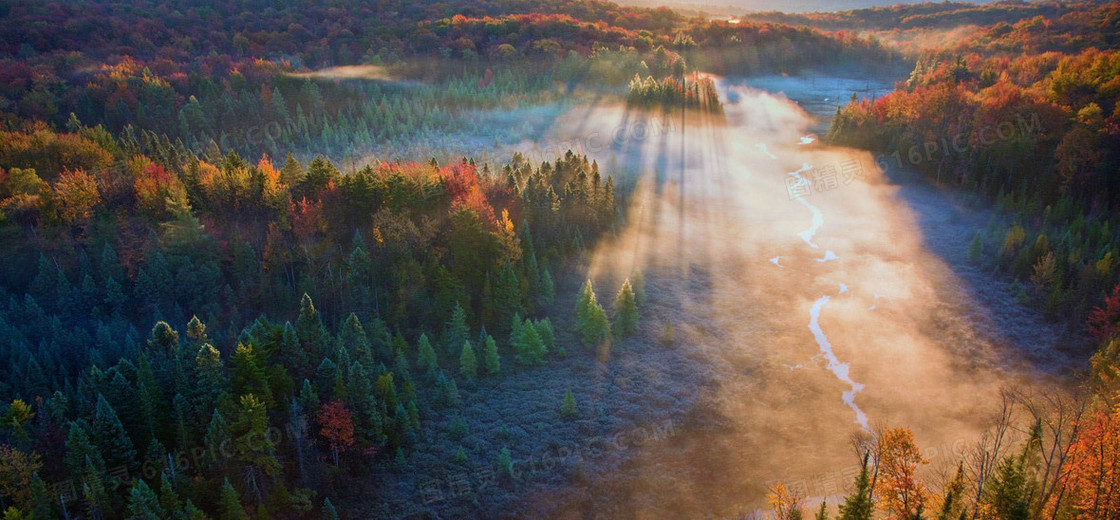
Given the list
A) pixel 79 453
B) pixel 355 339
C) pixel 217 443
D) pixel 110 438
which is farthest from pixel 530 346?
pixel 79 453

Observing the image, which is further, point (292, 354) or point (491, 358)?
point (491, 358)

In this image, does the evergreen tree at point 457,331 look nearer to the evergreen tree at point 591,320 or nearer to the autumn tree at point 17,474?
the evergreen tree at point 591,320

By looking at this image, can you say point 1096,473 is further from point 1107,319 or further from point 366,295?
point 366,295

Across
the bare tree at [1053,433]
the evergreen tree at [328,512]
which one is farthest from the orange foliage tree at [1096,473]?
the evergreen tree at [328,512]

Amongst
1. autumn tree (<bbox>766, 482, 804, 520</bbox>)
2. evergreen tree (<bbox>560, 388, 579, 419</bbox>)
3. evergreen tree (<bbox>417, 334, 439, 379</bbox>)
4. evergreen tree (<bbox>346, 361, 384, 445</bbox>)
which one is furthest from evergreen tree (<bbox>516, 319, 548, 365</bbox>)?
autumn tree (<bbox>766, 482, 804, 520</bbox>)

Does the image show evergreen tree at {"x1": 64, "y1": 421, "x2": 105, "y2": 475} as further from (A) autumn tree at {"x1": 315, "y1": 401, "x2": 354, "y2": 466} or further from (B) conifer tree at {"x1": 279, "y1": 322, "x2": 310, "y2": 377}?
(B) conifer tree at {"x1": 279, "y1": 322, "x2": 310, "y2": 377}

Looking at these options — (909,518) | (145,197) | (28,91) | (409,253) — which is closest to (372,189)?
(409,253)

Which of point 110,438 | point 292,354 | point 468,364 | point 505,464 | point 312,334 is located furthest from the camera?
point 468,364
